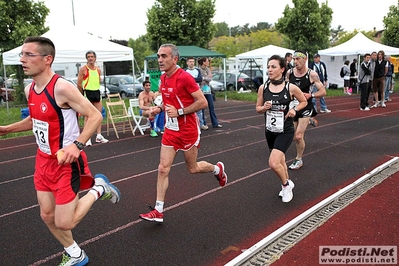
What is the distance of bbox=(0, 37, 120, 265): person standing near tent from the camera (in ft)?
9.26

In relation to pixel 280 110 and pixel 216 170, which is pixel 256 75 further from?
pixel 216 170

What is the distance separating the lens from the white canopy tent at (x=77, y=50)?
11.9 meters

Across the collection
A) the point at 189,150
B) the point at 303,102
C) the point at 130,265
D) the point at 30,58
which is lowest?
the point at 130,265

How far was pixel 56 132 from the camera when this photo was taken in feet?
9.57

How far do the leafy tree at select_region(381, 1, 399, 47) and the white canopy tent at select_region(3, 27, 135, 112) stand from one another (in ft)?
73.9

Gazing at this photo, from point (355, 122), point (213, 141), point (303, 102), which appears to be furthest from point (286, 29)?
point (303, 102)

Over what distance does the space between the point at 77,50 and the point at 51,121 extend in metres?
9.88

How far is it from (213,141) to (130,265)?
222 inches

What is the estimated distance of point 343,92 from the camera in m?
21.0

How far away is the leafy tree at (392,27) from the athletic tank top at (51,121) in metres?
29.6

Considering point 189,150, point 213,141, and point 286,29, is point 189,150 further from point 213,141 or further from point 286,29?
point 286,29

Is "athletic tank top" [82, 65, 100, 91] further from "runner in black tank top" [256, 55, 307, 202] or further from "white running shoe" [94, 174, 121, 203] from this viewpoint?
"white running shoe" [94, 174, 121, 203]

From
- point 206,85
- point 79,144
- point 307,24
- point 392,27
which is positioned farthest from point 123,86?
point 392,27

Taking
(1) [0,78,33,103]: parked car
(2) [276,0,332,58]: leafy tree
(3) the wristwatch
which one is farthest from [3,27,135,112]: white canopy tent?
(2) [276,0,332,58]: leafy tree
